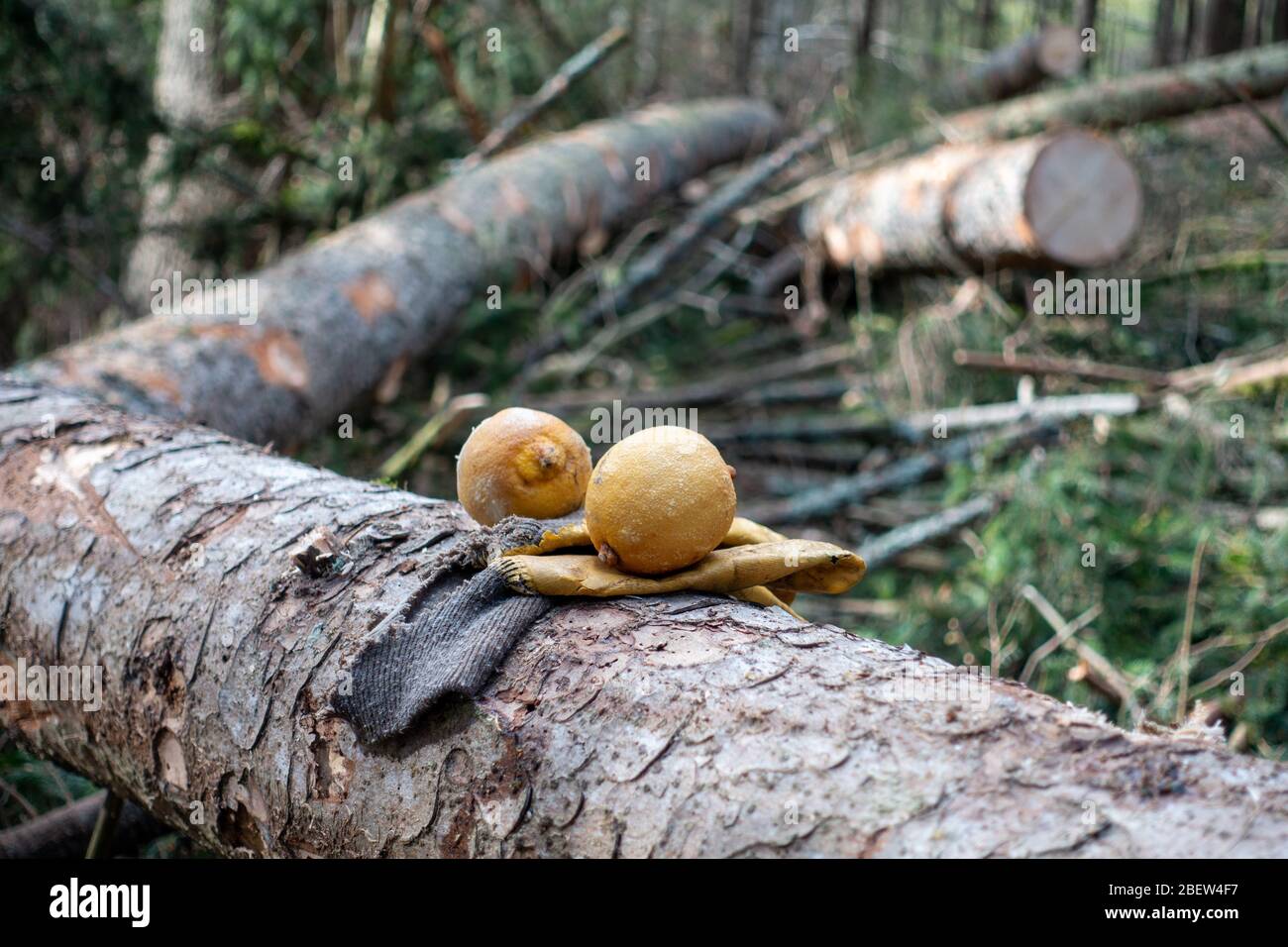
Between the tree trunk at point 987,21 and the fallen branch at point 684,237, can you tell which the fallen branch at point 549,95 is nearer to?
the fallen branch at point 684,237

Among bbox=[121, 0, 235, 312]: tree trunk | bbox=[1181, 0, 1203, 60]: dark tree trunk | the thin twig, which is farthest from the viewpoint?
bbox=[1181, 0, 1203, 60]: dark tree trunk

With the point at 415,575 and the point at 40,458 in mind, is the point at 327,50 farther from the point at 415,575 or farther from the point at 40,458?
the point at 415,575

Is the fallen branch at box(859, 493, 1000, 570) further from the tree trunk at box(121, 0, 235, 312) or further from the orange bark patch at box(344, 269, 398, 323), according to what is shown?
the tree trunk at box(121, 0, 235, 312)

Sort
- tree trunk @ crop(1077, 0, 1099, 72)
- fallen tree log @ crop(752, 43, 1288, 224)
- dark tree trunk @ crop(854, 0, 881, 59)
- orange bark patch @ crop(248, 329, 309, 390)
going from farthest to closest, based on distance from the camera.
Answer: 1. tree trunk @ crop(1077, 0, 1099, 72)
2. dark tree trunk @ crop(854, 0, 881, 59)
3. fallen tree log @ crop(752, 43, 1288, 224)
4. orange bark patch @ crop(248, 329, 309, 390)

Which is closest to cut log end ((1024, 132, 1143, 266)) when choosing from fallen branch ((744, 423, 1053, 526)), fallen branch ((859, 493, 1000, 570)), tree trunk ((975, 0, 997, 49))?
fallen branch ((744, 423, 1053, 526))

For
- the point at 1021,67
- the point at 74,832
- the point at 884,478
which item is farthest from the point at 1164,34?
the point at 74,832

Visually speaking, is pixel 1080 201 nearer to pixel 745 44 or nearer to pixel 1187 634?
pixel 1187 634

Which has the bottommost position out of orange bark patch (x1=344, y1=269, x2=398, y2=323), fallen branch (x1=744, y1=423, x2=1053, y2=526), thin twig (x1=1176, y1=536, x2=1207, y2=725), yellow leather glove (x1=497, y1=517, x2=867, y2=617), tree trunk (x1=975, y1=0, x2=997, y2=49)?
thin twig (x1=1176, y1=536, x2=1207, y2=725)
